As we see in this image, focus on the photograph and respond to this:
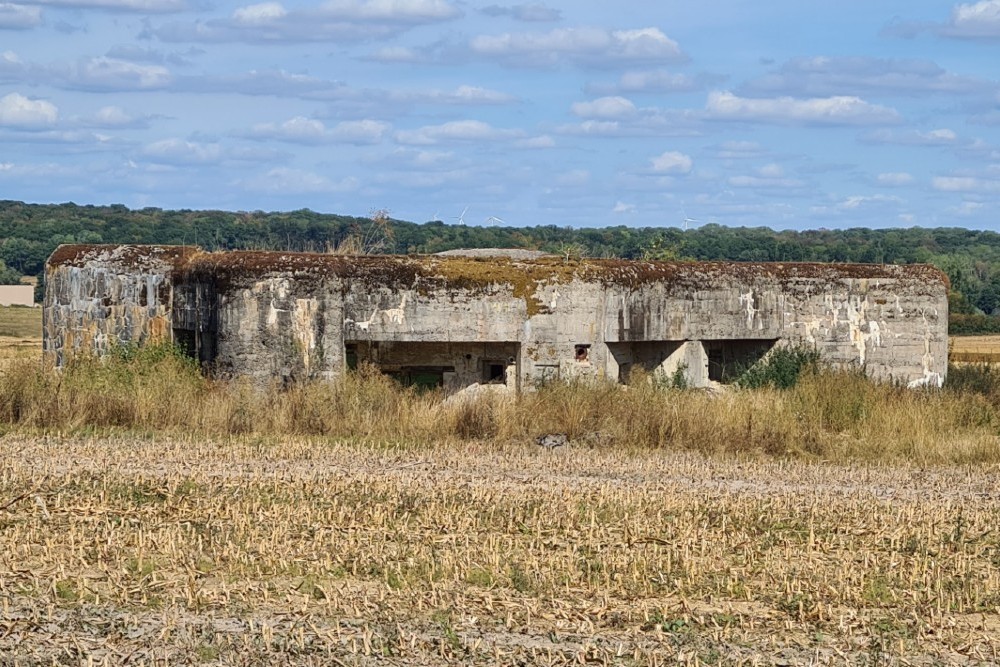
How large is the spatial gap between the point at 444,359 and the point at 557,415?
227 centimetres

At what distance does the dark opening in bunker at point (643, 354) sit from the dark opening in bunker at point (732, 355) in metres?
0.50

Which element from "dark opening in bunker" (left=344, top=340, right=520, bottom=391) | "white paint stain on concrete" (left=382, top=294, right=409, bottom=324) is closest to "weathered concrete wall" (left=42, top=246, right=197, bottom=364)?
"dark opening in bunker" (left=344, top=340, right=520, bottom=391)

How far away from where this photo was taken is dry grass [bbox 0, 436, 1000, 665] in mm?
7289

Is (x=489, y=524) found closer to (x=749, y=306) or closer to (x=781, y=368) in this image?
(x=781, y=368)

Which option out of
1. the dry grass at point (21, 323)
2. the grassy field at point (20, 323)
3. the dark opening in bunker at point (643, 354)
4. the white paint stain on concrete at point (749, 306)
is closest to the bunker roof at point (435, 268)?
the white paint stain on concrete at point (749, 306)

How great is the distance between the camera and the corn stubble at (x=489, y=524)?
7.42m

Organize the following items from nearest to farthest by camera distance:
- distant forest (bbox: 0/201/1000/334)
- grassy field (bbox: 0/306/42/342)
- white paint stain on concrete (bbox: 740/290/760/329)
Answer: white paint stain on concrete (bbox: 740/290/760/329) → distant forest (bbox: 0/201/1000/334) → grassy field (bbox: 0/306/42/342)

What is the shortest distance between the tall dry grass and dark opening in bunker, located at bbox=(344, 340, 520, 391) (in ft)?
2.55

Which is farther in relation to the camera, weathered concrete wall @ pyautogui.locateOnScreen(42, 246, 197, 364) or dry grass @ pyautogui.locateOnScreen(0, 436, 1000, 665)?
weathered concrete wall @ pyautogui.locateOnScreen(42, 246, 197, 364)

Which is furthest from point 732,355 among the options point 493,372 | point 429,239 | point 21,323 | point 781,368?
point 21,323

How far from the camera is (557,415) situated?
49.8 ft

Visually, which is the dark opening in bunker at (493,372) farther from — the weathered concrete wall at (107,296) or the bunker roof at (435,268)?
the weathered concrete wall at (107,296)

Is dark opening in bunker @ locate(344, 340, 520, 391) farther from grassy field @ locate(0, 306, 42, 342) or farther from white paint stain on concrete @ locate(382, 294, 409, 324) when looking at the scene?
grassy field @ locate(0, 306, 42, 342)

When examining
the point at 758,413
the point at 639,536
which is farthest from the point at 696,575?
the point at 758,413
